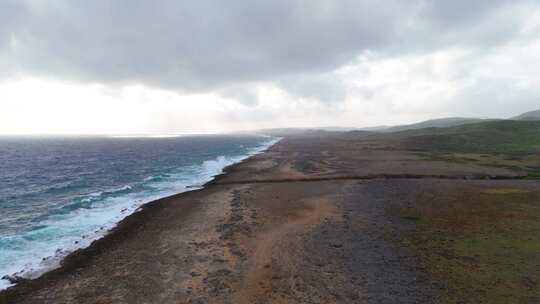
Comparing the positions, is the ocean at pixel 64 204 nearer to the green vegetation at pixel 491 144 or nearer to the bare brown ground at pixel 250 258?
the bare brown ground at pixel 250 258

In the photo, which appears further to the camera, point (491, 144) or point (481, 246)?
point (491, 144)

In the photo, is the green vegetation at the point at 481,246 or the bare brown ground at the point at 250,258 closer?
the green vegetation at the point at 481,246

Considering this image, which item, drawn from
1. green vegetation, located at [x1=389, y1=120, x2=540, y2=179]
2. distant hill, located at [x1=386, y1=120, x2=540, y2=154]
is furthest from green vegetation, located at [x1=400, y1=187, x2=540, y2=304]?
distant hill, located at [x1=386, y1=120, x2=540, y2=154]

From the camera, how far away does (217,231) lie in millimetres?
24172

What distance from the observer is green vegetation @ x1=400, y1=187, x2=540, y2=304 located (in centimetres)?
1452

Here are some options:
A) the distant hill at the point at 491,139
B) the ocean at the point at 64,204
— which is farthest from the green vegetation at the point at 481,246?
the distant hill at the point at 491,139

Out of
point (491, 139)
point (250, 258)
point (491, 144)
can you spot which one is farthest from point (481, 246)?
point (491, 139)

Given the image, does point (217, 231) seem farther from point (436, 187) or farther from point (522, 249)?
point (436, 187)

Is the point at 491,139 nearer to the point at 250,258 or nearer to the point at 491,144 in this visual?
the point at 491,144

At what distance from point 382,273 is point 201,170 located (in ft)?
168

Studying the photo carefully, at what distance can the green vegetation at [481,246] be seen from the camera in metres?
14.5

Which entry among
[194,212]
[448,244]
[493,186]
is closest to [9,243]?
[194,212]

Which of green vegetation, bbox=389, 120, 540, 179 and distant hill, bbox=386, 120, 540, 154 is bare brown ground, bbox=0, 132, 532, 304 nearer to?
green vegetation, bbox=389, 120, 540, 179

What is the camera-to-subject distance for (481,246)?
19578mm
